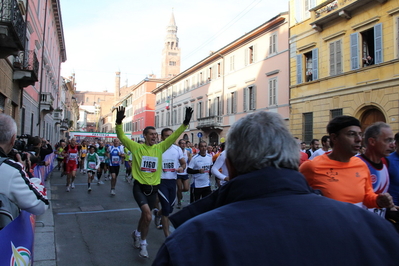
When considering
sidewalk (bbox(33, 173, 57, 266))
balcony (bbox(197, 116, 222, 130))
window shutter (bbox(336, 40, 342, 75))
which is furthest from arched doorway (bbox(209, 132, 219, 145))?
sidewalk (bbox(33, 173, 57, 266))

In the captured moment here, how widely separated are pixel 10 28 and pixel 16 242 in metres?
9.96

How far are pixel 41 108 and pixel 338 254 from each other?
82.2ft

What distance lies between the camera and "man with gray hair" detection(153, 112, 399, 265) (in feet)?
3.67

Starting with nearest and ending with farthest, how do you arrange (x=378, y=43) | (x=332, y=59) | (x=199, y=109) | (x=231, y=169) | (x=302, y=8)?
1. (x=231, y=169)
2. (x=378, y=43)
3. (x=332, y=59)
4. (x=302, y=8)
5. (x=199, y=109)

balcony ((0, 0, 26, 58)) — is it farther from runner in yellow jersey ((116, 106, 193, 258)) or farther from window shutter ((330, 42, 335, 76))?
window shutter ((330, 42, 335, 76))

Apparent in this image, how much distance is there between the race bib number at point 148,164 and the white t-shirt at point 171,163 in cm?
72

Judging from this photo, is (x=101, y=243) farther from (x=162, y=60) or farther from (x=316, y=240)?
(x=162, y=60)

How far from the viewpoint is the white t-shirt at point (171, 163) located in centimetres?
647

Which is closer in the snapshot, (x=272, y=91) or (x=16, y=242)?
(x=16, y=242)

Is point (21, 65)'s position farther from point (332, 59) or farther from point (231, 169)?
point (231, 169)

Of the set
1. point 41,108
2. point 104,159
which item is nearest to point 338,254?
point 104,159

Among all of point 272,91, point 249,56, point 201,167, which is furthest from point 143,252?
point 249,56

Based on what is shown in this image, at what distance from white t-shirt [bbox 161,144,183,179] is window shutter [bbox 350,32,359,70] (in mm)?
13898

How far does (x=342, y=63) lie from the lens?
60.2 feet
